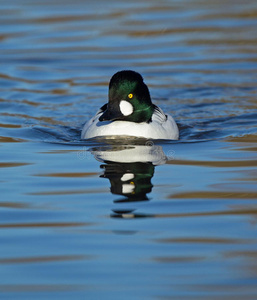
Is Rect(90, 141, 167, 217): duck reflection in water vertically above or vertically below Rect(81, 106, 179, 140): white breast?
below

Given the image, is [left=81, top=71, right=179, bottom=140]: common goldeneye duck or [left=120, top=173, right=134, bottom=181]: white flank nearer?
[left=120, top=173, right=134, bottom=181]: white flank

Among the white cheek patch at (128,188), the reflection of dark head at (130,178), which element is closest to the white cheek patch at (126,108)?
the reflection of dark head at (130,178)

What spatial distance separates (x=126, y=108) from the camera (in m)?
8.26

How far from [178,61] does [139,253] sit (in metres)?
9.16

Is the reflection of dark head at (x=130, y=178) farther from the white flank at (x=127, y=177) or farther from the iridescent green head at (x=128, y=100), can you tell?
the iridescent green head at (x=128, y=100)

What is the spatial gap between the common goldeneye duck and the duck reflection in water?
0.28m

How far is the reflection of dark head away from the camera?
5.95 m

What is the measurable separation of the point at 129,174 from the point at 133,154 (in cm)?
96

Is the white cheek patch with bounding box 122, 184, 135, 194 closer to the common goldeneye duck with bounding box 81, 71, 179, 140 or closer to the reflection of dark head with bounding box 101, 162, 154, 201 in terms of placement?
the reflection of dark head with bounding box 101, 162, 154, 201

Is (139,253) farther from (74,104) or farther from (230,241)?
(74,104)

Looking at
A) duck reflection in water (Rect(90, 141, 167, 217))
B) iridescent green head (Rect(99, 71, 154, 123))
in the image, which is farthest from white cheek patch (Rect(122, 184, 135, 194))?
iridescent green head (Rect(99, 71, 154, 123))

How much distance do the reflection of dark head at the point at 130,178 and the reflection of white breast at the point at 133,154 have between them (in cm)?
19

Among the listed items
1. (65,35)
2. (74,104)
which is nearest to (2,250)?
(74,104)

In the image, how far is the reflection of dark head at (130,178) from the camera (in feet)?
19.5
